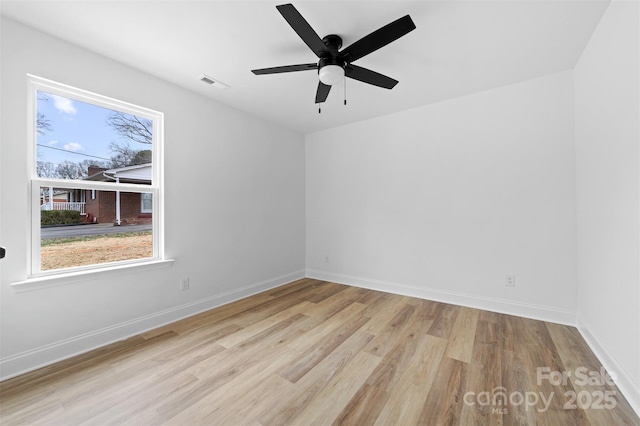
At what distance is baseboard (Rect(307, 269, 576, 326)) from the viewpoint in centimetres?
262

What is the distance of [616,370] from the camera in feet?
5.59

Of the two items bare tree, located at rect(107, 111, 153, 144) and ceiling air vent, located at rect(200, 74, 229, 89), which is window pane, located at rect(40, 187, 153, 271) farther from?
ceiling air vent, located at rect(200, 74, 229, 89)

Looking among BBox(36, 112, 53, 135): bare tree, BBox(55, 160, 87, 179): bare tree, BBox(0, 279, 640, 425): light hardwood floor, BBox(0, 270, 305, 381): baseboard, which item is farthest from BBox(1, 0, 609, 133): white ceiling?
BBox(0, 279, 640, 425): light hardwood floor

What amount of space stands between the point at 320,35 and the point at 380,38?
59 cm

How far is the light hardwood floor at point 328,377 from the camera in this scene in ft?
4.82

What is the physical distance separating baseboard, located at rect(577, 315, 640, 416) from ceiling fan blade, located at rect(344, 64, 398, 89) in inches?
99.3

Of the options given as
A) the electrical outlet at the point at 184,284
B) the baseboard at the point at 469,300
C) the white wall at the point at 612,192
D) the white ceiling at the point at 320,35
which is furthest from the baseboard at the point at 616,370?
the electrical outlet at the point at 184,284

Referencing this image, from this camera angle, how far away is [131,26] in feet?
6.26

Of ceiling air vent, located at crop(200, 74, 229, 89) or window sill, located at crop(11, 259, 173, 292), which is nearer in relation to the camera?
window sill, located at crop(11, 259, 173, 292)

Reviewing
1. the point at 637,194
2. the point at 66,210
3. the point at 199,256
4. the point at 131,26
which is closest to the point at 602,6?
the point at 637,194

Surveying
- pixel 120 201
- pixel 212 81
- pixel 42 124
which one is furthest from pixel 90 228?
pixel 212 81

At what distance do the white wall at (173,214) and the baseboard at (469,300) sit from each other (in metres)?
1.12

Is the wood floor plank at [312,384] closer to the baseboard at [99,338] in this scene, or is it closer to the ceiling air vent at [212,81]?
the baseboard at [99,338]

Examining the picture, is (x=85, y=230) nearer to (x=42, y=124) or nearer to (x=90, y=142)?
(x=90, y=142)
